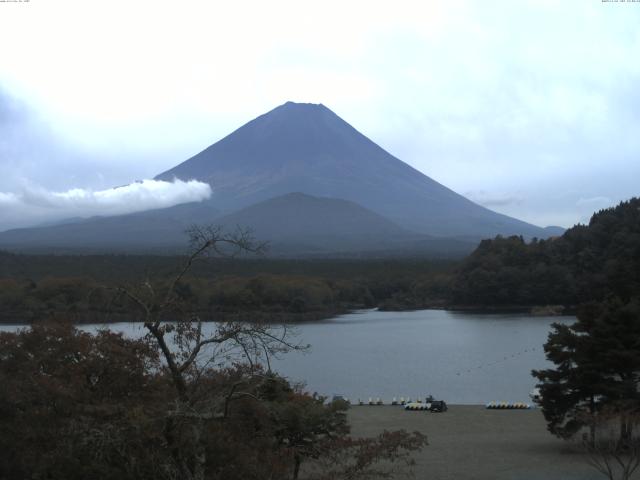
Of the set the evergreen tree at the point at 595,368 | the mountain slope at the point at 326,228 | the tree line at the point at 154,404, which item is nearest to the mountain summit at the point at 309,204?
the mountain slope at the point at 326,228

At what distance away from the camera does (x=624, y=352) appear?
1081 centimetres

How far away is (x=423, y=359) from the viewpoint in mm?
25422

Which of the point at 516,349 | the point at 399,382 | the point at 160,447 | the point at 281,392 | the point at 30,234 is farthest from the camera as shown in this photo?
the point at 30,234

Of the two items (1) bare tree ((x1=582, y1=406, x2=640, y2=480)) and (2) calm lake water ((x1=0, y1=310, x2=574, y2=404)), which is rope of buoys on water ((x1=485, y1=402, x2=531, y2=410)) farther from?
(1) bare tree ((x1=582, y1=406, x2=640, y2=480))

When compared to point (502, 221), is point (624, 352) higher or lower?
lower

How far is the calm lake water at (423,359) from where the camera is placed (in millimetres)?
19750

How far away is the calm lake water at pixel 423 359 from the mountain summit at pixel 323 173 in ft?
290

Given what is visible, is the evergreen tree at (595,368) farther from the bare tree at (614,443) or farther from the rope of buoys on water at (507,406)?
the rope of buoys on water at (507,406)

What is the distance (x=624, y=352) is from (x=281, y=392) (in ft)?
16.0

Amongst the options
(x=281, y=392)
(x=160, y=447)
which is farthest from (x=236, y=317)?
(x=281, y=392)

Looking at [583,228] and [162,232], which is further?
[162,232]

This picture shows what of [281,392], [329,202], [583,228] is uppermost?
[329,202]

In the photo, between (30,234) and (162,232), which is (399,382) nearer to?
(162,232)

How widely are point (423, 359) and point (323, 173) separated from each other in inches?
4386
